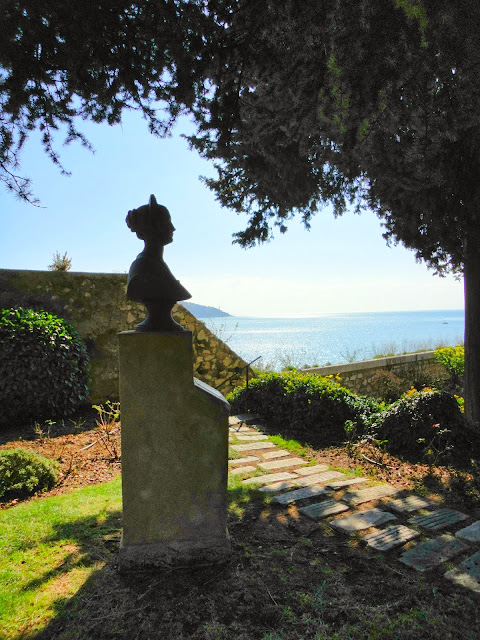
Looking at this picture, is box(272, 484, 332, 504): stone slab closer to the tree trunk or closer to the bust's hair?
the bust's hair

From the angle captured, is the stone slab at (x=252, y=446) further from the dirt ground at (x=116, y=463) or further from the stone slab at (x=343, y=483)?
the stone slab at (x=343, y=483)

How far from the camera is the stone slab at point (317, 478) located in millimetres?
3947

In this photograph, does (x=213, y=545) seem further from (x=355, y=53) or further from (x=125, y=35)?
(x=125, y=35)

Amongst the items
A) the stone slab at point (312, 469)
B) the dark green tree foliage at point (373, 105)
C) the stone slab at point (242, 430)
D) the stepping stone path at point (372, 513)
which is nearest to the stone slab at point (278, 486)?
the stepping stone path at point (372, 513)

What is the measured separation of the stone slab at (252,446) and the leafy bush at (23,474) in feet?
6.89

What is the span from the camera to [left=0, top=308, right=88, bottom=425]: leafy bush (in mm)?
6004

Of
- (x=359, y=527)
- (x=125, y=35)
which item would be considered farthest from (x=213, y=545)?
(x=125, y=35)

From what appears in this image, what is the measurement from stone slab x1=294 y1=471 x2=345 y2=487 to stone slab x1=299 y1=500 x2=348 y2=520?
18.2 inches

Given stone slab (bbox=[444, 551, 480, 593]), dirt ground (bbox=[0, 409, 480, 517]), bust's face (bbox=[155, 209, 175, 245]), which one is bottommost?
dirt ground (bbox=[0, 409, 480, 517])

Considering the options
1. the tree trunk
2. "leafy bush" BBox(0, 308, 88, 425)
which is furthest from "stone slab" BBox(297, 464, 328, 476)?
"leafy bush" BBox(0, 308, 88, 425)

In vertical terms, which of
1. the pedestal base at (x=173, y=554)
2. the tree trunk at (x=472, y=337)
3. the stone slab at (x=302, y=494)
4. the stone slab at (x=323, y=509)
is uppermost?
the tree trunk at (x=472, y=337)

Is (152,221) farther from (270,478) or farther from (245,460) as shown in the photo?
(245,460)

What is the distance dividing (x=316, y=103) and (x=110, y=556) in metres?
3.57

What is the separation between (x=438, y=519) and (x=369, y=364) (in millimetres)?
7615
